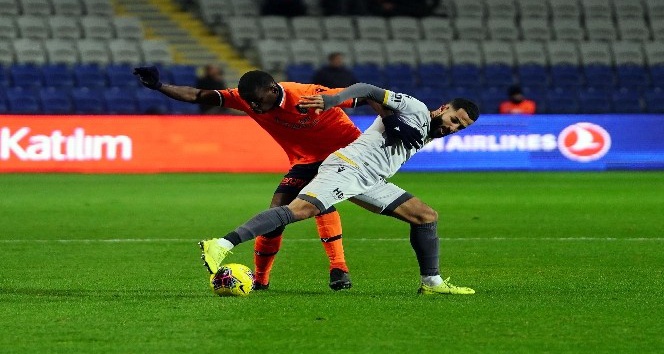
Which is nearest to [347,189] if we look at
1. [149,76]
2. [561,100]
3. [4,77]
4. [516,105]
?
[149,76]

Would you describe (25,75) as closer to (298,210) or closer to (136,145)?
(136,145)

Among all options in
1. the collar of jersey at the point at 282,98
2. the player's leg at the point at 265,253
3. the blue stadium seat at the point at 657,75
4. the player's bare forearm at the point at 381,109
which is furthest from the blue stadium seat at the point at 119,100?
the player's bare forearm at the point at 381,109

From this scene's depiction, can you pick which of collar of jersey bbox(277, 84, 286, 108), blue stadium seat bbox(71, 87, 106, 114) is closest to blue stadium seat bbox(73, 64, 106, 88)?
blue stadium seat bbox(71, 87, 106, 114)

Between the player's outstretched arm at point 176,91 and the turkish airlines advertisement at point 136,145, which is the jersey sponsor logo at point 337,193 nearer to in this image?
the player's outstretched arm at point 176,91

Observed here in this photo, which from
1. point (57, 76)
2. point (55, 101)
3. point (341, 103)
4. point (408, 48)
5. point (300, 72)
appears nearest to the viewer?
point (341, 103)

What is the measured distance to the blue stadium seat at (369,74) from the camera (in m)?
28.7

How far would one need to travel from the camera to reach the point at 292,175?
30.9ft

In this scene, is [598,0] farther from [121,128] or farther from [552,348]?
[552,348]

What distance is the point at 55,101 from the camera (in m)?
26.3

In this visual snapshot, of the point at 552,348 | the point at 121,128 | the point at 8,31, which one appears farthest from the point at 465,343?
the point at 8,31

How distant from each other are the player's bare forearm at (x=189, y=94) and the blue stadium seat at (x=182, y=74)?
18.5 meters

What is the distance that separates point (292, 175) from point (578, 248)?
394cm

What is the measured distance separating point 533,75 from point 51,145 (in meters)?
12.5

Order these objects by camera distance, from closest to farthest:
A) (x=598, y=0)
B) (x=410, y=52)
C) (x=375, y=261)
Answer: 1. (x=375, y=261)
2. (x=410, y=52)
3. (x=598, y=0)
